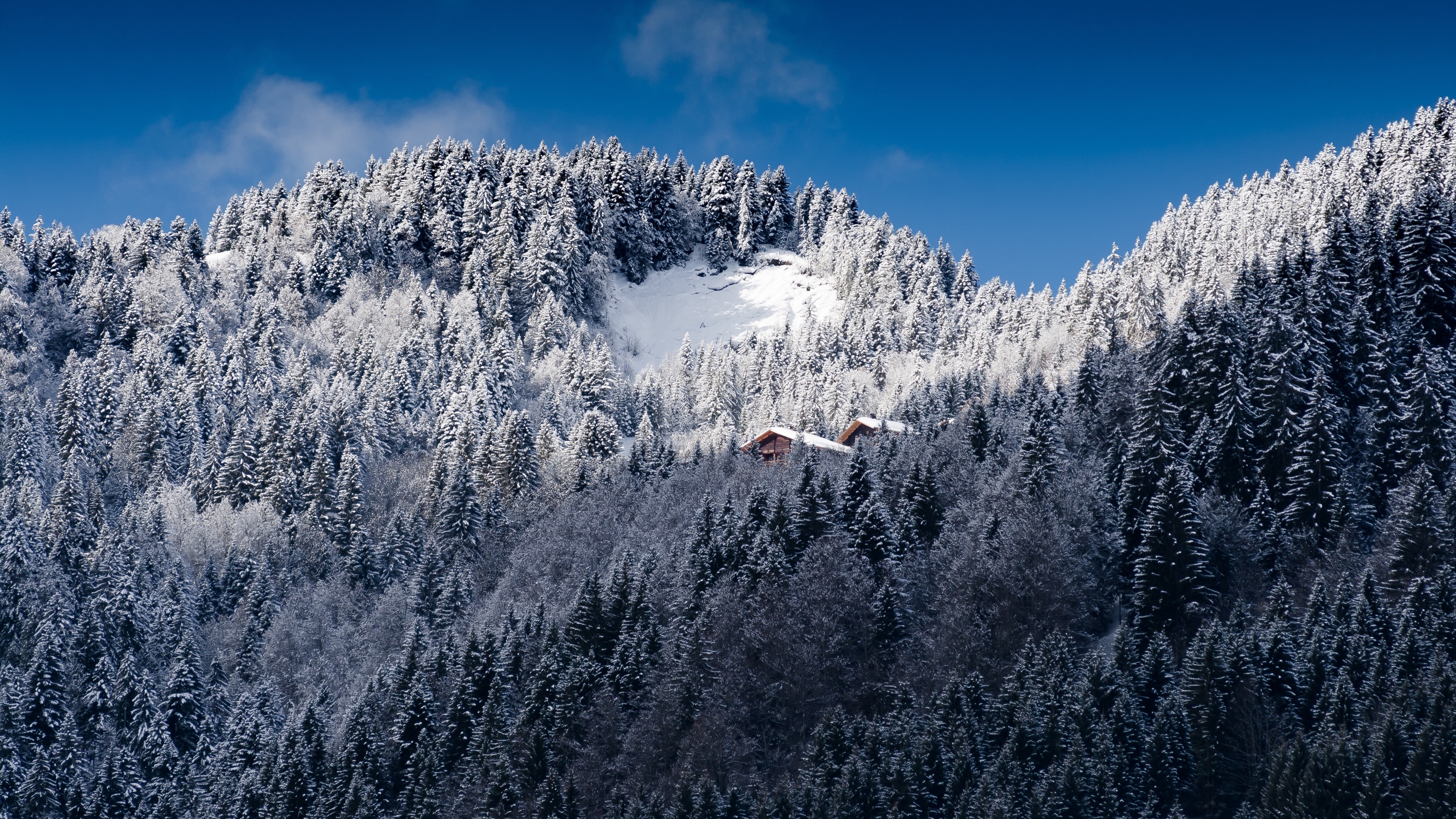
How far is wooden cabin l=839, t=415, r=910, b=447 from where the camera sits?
275ft

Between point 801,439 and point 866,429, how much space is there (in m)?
5.50

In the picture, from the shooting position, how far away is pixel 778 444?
8806cm

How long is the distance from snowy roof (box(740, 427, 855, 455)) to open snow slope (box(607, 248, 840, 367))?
53.7m

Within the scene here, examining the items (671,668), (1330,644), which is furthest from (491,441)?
(1330,644)

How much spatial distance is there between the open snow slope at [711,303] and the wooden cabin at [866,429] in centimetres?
5251

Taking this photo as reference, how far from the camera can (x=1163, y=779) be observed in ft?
121

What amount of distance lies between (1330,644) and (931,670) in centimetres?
1520

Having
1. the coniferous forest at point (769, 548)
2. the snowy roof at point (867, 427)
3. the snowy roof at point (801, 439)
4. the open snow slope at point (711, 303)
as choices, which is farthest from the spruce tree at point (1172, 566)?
the open snow slope at point (711, 303)

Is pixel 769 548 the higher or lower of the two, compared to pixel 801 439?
lower

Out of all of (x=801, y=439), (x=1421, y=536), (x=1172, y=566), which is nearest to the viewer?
(x=1421, y=536)

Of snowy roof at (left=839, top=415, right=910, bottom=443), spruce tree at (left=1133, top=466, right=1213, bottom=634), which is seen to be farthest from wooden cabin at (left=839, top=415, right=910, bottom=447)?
spruce tree at (left=1133, top=466, right=1213, bottom=634)

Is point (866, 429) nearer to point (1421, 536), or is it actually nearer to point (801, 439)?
point (801, 439)

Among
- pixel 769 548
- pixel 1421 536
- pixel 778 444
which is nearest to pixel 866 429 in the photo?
pixel 778 444

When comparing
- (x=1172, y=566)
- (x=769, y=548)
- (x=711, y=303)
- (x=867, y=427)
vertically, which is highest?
(x=711, y=303)
